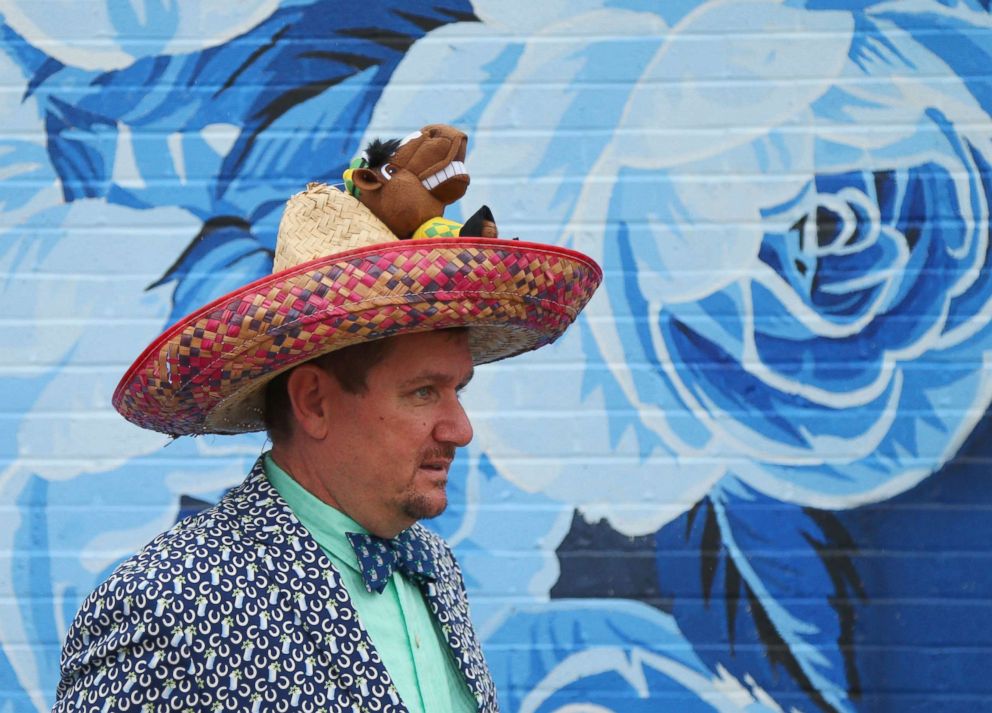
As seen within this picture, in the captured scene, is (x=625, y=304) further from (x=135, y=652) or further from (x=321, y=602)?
(x=135, y=652)

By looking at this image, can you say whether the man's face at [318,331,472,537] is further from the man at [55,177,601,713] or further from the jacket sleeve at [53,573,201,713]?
the jacket sleeve at [53,573,201,713]

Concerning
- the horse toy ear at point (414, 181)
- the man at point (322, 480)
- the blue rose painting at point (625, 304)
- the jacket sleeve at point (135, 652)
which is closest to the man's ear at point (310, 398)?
the man at point (322, 480)

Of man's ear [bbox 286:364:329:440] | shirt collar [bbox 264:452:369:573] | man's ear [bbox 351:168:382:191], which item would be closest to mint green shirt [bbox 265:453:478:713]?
shirt collar [bbox 264:452:369:573]

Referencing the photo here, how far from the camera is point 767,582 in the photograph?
424 centimetres

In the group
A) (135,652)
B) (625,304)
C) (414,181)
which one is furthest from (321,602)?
(625,304)

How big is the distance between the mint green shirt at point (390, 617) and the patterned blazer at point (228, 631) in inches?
2.2

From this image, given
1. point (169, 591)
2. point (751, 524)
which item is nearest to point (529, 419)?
point (751, 524)

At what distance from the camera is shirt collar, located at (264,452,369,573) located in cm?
215

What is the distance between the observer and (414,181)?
83.9 inches

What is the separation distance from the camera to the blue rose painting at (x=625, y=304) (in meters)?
4.22

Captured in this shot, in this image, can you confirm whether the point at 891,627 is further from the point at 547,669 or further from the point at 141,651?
the point at 141,651

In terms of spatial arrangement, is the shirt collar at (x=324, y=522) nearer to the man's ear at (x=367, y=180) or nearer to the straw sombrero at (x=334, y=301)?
the straw sombrero at (x=334, y=301)

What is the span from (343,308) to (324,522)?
1.45 ft

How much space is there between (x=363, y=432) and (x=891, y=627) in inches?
106
